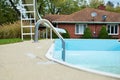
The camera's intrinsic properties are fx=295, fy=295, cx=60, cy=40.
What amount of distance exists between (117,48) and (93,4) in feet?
129

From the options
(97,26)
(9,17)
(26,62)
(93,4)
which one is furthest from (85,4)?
(26,62)

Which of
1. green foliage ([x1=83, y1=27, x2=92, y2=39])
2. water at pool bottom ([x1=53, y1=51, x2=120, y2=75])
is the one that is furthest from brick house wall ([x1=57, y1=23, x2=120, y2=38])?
water at pool bottom ([x1=53, y1=51, x2=120, y2=75])

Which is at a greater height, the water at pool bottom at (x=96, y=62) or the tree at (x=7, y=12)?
the tree at (x=7, y=12)

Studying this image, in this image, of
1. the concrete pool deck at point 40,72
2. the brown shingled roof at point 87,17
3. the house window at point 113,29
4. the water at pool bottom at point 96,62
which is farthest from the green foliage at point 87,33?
the concrete pool deck at point 40,72

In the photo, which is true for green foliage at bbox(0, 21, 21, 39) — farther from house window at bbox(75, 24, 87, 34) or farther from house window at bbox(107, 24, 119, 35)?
house window at bbox(107, 24, 119, 35)

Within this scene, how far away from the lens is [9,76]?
5.10m

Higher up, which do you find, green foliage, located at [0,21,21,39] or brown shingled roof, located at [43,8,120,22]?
brown shingled roof, located at [43,8,120,22]

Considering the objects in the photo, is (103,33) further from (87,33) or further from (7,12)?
(7,12)

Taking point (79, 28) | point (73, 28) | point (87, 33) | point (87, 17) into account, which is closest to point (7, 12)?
point (73, 28)

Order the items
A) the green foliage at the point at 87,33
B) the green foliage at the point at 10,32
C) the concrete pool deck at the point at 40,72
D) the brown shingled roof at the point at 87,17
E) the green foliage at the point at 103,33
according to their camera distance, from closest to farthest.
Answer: the concrete pool deck at the point at 40,72
the green foliage at the point at 10,32
the green foliage at the point at 87,33
the green foliage at the point at 103,33
the brown shingled roof at the point at 87,17

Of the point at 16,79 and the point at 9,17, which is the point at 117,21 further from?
the point at 16,79

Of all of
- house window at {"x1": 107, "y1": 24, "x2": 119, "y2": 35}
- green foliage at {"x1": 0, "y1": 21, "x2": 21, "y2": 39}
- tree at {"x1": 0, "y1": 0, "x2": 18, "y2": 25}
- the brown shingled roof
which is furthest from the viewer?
tree at {"x1": 0, "y1": 0, "x2": 18, "y2": 25}

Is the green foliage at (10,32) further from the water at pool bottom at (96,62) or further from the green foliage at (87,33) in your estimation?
the water at pool bottom at (96,62)

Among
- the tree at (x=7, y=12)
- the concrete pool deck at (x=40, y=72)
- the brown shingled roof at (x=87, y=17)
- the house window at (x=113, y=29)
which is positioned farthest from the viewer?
the tree at (x=7, y=12)
